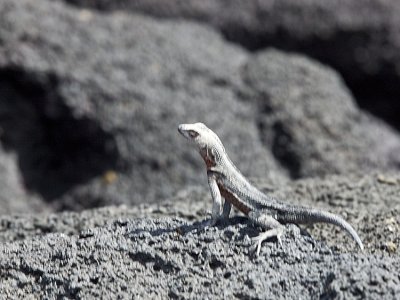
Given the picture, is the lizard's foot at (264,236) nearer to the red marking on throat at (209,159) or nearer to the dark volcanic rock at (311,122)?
the red marking on throat at (209,159)

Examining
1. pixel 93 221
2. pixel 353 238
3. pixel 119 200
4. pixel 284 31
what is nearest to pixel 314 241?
pixel 353 238

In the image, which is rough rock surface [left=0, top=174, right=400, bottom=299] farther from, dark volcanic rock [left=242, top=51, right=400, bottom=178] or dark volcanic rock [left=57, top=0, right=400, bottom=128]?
dark volcanic rock [left=57, top=0, right=400, bottom=128]

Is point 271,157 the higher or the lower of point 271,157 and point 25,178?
the higher

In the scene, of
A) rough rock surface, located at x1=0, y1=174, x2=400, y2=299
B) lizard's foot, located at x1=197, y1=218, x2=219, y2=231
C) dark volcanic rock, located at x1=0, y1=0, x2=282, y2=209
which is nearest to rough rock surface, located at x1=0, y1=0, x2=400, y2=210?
dark volcanic rock, located at x1=0, y1=0, x2=282, y2=209

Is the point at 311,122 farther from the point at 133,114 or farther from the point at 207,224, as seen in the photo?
the point at 207,224

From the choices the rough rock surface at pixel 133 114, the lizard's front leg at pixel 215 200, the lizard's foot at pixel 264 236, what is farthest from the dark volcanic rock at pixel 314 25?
the lizard's foot at pixel 264 236

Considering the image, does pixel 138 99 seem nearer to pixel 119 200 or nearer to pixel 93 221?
pixel 119 200

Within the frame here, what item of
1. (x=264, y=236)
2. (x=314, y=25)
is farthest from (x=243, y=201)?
(x=314, y=25)
